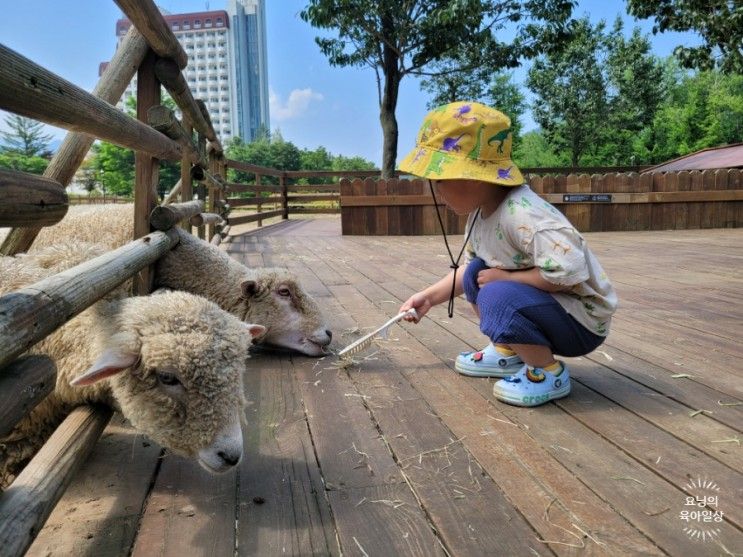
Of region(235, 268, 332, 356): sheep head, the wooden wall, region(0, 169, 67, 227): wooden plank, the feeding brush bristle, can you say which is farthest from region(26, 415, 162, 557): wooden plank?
the wooden wall

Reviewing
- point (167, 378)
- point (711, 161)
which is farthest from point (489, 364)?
point (711, 161)

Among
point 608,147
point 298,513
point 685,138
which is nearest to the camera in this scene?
point 298,513

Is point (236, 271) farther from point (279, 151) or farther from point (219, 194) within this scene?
point (279, 151)

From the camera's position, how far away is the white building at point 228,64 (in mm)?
156250

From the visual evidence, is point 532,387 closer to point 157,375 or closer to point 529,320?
point 529,320

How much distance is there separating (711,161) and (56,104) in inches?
841

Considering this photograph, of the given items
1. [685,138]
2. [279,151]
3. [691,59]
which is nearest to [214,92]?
[279,151]

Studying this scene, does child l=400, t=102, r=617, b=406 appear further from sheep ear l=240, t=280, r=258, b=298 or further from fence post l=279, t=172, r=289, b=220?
fence post l=279, t=172, r=289, b=220

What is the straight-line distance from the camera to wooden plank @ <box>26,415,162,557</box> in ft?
4.68

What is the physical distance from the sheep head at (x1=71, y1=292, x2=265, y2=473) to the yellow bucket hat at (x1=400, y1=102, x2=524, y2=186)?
3.59 ft

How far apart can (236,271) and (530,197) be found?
1965mm

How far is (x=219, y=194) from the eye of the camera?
950 cm

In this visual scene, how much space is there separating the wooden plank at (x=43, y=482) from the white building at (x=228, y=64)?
153 metres

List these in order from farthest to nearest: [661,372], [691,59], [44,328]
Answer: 1. [691,59]
2. [661,372]
3. [44,328]
